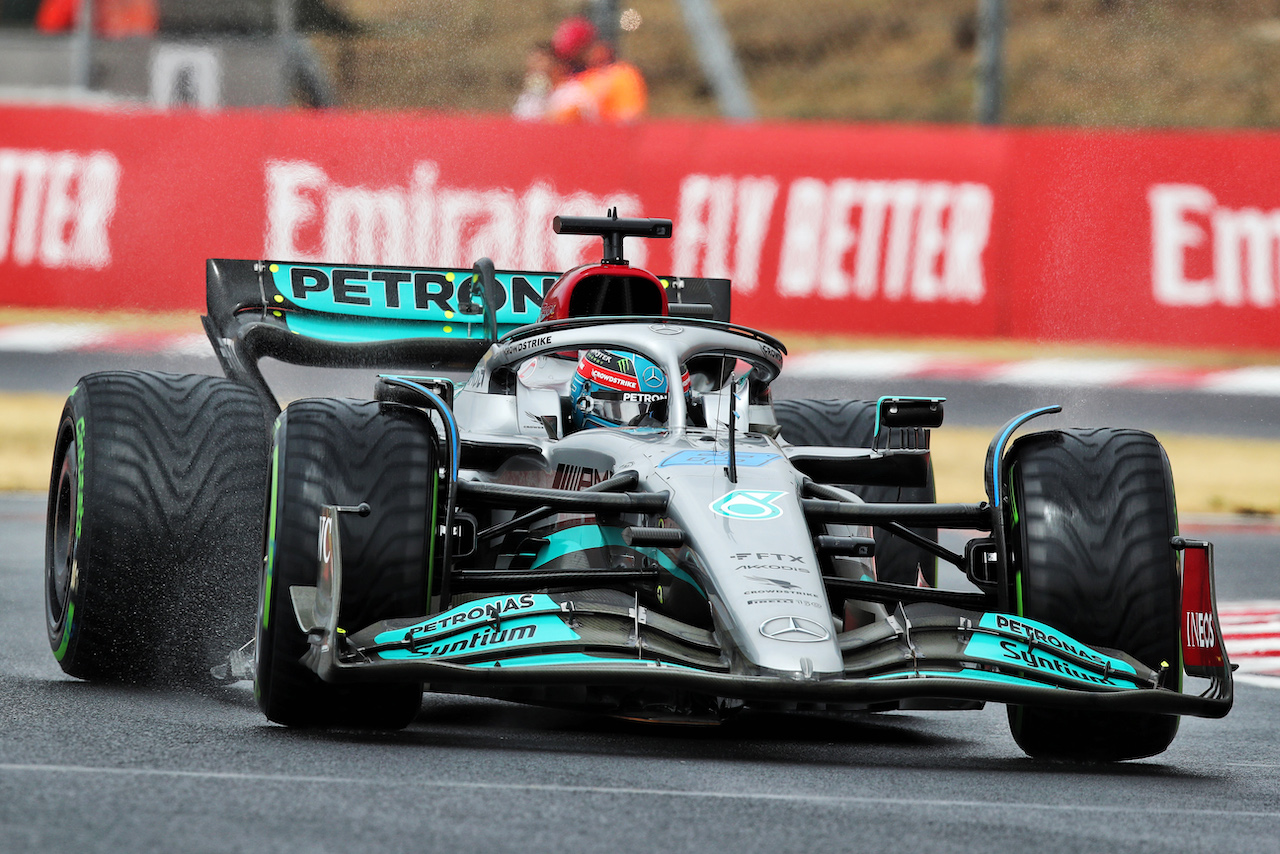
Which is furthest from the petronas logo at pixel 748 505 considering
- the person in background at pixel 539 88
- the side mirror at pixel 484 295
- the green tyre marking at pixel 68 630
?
the person in background at pixel 539 88

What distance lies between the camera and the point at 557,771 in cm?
452

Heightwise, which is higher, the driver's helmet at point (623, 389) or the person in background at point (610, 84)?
the person in background at point (610, 84)

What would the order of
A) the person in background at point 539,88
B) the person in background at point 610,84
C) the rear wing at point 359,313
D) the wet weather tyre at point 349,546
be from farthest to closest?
the person in background at point 539,88
the person in background at point 610,84
the rear wing at point 359,313
the wet weather tyre at point 349,546

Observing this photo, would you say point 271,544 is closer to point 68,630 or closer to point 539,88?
point 68,630

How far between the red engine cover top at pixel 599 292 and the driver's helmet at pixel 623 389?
819 mm

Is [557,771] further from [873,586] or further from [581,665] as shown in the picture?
[873,586]

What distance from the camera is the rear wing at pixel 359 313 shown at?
7.57 meters

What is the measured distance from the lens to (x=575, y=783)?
4352mm

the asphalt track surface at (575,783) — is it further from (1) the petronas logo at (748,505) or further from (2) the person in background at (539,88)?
(2) the person in background at (539,88)

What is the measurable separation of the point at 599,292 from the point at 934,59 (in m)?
18.0

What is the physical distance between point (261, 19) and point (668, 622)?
11.9 m

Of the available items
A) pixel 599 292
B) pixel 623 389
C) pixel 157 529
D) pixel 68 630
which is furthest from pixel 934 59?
pixel 68 630

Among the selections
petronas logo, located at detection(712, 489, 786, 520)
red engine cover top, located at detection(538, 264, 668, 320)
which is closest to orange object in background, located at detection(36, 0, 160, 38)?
red engine cover top, located at detection(538, 264, 668, 320)

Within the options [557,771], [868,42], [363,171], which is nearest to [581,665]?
[557,771]
